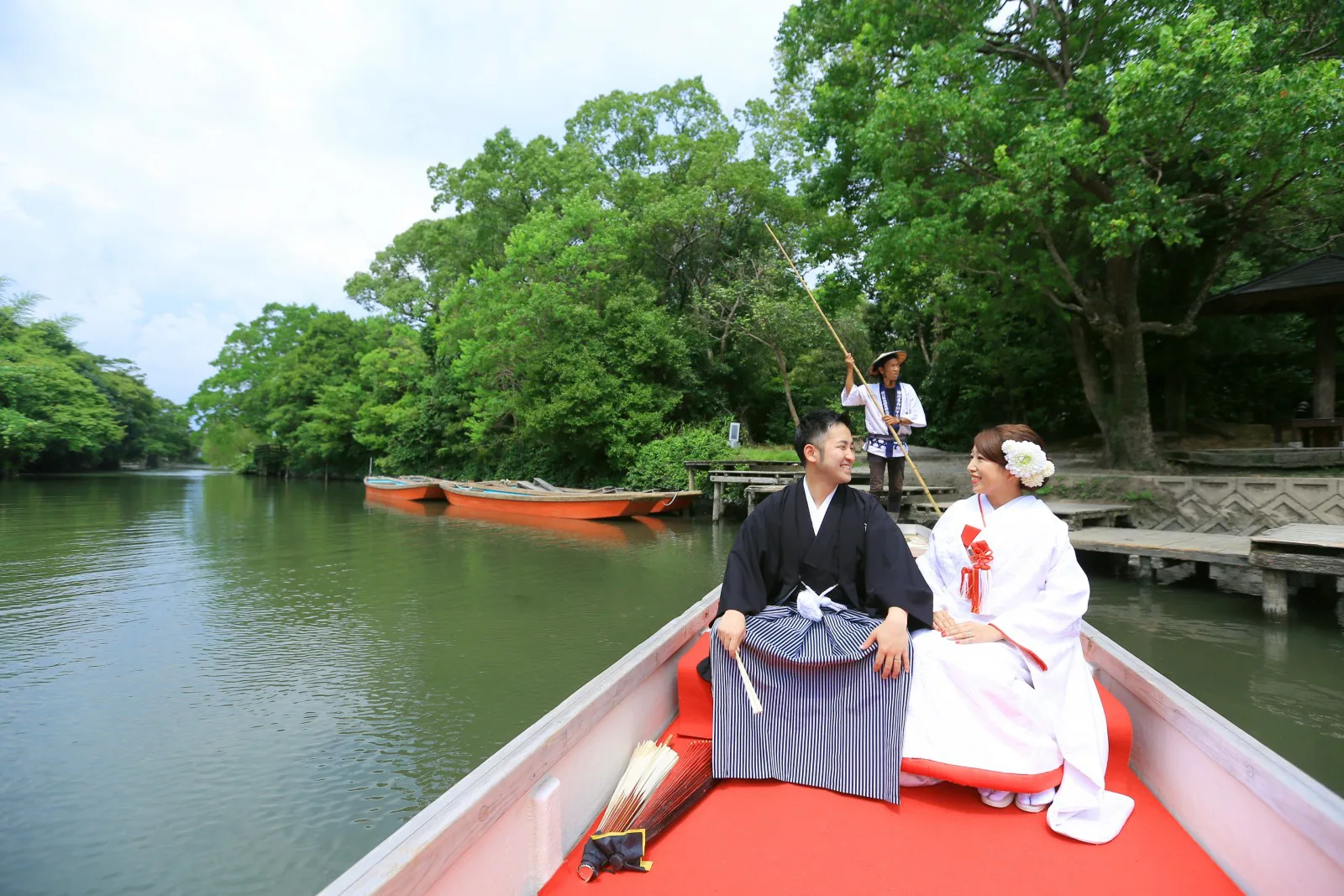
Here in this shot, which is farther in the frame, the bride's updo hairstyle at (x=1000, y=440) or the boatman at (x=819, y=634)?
the bride's updo hairstyle at (x=1000, y=440)

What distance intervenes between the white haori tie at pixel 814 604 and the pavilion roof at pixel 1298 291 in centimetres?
1160

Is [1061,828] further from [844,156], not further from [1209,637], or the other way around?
[844,156]

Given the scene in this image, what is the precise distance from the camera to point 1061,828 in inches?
80.4

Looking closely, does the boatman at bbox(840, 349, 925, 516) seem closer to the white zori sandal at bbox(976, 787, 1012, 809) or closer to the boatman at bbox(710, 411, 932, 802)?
the boatman at bbox(710, 411, 932, 802)

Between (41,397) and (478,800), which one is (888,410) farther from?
(41,397)

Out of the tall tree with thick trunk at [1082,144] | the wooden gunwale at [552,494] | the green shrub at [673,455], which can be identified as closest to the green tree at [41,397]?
the wooden gunwale at [552,494]

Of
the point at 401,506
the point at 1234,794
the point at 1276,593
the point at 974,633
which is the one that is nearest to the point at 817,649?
the point at 974,633

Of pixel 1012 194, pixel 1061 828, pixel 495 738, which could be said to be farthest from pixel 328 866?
pixel 1012 194

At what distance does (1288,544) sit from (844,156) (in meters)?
9.55

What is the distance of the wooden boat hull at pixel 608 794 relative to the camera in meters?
1.45

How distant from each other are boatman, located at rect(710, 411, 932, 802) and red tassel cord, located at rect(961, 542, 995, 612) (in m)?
0.24

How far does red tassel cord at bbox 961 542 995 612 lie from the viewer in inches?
102

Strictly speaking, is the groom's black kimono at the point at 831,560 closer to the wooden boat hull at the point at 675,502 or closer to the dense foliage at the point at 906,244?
the dense foliage at the point at 906,244

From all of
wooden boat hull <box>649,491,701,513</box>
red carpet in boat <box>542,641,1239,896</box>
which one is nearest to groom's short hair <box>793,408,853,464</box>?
red carpet in boat <box>542,641,1239,896</box>
